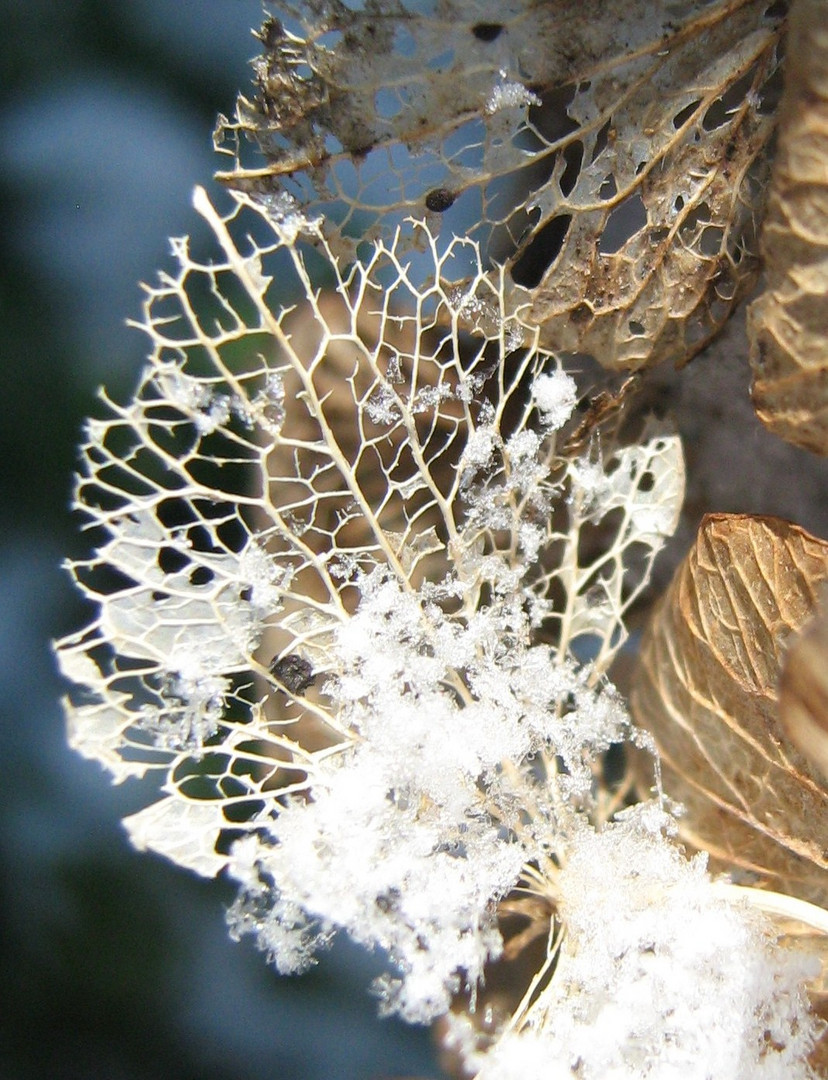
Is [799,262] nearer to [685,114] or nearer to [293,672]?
[685,114]

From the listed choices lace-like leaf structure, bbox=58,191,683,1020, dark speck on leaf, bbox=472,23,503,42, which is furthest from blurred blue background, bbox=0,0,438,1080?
dark speck on leaf, bbox=472,23,503,42

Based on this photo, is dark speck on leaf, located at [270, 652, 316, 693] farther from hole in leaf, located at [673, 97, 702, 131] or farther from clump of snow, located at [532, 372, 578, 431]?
hole in leaf, located at [673, 97, 702, 131]

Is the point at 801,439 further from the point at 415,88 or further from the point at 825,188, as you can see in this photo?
the point at 415,88

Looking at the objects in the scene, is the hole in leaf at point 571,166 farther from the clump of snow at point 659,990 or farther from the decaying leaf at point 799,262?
the clump of snow at point 659,990

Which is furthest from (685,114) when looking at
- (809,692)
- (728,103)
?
(809,692)

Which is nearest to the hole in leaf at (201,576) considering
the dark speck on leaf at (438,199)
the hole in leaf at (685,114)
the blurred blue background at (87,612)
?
the blurred blue background at (87,612)

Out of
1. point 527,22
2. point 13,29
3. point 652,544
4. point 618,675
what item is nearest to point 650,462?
point 652,544
